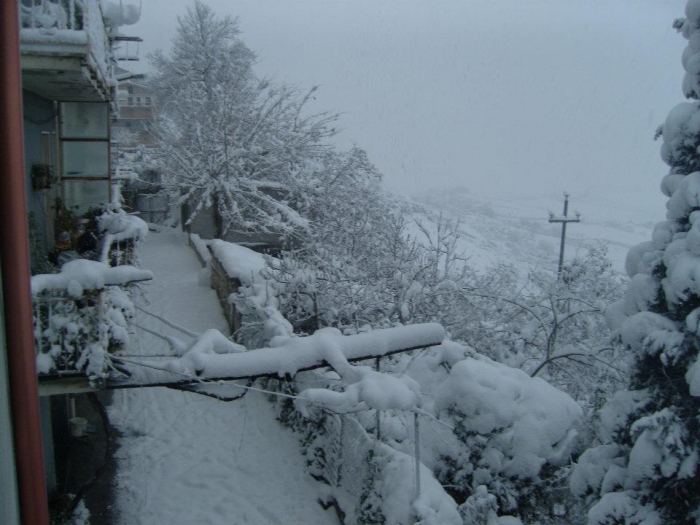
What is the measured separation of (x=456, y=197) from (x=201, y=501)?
5543 centimetres

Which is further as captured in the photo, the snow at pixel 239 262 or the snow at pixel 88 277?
the snow at pixel 239 262

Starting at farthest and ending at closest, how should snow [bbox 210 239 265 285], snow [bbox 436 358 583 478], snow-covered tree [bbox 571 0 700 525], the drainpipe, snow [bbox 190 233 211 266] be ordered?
1. snow [bbox 190 233 211 266]
2. snow [bbox 210 239 265 285]
3. snow [bbox 436 358 583 478]
4. snow-covered tree [bbox 571 0 700 525]
5. the drainpipe

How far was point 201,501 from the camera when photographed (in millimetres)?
6773

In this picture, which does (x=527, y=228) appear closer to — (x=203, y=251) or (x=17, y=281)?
(x=203, y=251)

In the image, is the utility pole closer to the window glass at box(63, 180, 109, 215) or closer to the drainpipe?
the window glass at box(63, 180, 109, 215)

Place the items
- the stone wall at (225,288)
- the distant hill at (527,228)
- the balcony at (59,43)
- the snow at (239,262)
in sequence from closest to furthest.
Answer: the balcony at (59,43) → the snow at (239,262) → the stone wall at (225,288) → the distant hill at (527,228)

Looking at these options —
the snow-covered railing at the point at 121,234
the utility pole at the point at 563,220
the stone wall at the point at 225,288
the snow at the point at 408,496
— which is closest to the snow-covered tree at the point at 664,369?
the snow at the point at 408,496

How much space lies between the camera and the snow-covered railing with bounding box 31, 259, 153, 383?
15.6 feet

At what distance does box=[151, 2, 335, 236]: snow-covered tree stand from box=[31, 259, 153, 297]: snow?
16663 mm

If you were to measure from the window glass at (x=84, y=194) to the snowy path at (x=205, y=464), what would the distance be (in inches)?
106

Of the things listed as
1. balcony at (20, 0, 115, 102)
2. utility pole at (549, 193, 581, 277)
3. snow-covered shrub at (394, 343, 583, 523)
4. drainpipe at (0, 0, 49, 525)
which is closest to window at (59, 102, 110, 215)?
balcony at (20, 0, 115, 102)

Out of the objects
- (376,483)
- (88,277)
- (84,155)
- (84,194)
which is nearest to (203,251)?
(84,194)

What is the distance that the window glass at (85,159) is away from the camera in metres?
9.28

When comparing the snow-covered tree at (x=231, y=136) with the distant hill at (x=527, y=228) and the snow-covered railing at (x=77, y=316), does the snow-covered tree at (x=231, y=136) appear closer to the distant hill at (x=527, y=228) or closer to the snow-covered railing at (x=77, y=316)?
the distant hill at (x=527, y=228)
